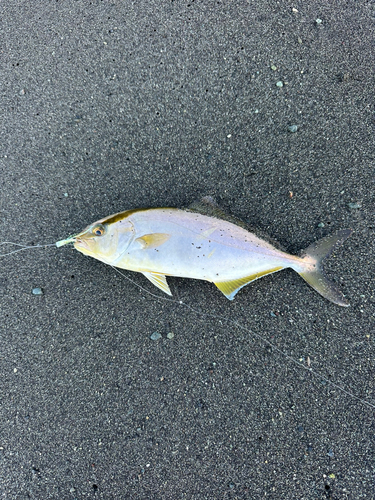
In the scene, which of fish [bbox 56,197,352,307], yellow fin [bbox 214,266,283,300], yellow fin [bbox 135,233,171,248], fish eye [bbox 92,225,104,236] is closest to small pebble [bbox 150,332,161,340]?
fish [bbox 56,197,352,307]

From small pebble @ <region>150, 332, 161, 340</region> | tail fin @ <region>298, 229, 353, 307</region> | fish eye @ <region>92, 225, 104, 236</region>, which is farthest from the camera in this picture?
small pebble @ <region>150, 332, 161, 340</region>

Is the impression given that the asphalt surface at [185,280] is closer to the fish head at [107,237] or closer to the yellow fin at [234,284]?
the yellow fin at [234,284]

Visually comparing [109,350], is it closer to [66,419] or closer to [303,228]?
[66,419]

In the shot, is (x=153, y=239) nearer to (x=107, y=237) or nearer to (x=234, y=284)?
(x=107, y=237)

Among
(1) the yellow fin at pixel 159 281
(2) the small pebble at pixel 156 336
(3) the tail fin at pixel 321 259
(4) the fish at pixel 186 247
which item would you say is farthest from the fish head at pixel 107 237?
(3) the tail fin at pixel 321 259

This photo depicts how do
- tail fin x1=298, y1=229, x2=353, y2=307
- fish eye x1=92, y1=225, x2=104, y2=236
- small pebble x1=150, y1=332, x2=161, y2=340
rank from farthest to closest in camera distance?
small pebble x1=150, y1=332, x2=161, y2=340, tail fin x1=298, y1=229, x2=353, y2=307, fish eye x1=92, y1=225, x2=104, y2=236

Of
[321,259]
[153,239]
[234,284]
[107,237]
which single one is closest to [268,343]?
[234,284]

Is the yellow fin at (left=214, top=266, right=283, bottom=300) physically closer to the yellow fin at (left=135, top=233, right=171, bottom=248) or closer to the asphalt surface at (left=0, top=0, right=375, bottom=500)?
the asphalt surface at (left=0, top=0, right=375, bottom=500)
